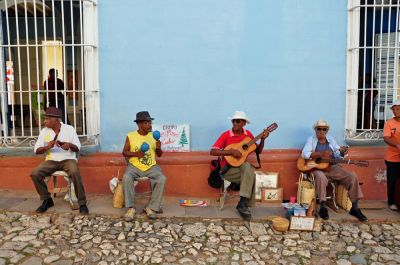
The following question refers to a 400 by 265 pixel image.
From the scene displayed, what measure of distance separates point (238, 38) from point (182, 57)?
2.45 feet

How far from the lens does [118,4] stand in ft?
16.9

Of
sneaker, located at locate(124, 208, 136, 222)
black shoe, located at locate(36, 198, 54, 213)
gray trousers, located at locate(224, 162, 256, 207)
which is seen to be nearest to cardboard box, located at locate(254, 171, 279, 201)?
gray trousers, located at locate(224, 162, 256, 207)

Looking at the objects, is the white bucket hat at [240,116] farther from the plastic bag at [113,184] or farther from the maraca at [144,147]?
the plastic bag at [113,184]

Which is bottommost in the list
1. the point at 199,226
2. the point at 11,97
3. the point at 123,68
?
the point at 199,226

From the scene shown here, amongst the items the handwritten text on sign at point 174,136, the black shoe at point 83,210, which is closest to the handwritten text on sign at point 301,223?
the handwritten text on sign at point 174,136

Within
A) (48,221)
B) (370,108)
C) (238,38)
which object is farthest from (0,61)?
(370,108)

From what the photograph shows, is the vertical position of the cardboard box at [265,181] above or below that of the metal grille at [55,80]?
below

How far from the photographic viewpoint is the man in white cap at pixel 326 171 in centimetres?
479

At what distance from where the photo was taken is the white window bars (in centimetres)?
535

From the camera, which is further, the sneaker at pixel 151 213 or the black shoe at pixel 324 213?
the black shoe at pixel 324 213

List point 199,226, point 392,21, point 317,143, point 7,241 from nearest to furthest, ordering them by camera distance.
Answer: point 7,241
point 199,226
point 317,143
point 392,21

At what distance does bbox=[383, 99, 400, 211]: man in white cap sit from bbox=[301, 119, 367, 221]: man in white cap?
0.54m

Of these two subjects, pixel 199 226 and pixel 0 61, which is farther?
pixel 0 61

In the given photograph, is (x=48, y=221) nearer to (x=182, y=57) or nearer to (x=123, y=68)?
(x=123, y=68)
